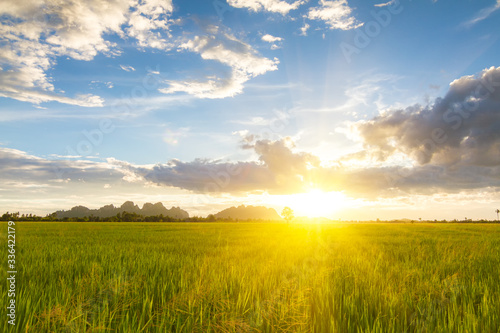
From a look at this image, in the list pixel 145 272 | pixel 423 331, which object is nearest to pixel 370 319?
pixel 423 331

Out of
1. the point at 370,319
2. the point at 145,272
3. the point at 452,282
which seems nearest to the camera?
the point at 370,319

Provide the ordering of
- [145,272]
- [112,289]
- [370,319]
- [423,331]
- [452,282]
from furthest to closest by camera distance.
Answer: [145,272] < [452,282] < [112,289] < [370,319] < [423,331]

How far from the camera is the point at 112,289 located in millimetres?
3965

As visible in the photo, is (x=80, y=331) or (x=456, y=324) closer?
(x=80, y=331)

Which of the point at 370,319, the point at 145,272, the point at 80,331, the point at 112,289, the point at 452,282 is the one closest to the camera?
the point at 80,331

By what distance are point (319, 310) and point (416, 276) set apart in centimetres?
322

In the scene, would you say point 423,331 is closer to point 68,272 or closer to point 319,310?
point 319,310

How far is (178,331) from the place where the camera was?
282 cm

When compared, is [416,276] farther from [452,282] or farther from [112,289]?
[112,289]

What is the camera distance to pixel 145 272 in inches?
210

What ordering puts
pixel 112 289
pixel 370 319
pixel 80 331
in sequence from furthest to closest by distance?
pixel 112 289, pixel 370 319, pixel 80 331

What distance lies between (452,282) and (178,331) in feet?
15.8

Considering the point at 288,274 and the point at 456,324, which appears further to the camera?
the point at 288,274

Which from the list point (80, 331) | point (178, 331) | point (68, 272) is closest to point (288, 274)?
point (178, 331)
